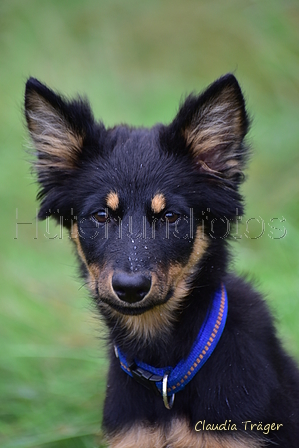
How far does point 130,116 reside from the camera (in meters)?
8.89

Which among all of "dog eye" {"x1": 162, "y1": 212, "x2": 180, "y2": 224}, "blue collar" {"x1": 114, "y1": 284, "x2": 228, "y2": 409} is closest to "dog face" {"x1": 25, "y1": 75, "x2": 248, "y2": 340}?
"dog eye" {"x1": 162, "y1": 212, "x2": 180, "y2": 224}

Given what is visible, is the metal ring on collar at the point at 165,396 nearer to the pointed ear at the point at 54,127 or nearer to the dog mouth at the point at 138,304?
the dog mouth at the point at 138,304

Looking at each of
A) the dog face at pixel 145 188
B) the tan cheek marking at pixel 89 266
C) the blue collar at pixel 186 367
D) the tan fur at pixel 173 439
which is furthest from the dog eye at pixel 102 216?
the tan fur at pixel 173 439

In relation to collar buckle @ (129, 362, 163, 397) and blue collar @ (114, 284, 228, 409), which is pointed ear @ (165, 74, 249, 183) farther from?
collar buckle @ (129, 362, 163, 397)

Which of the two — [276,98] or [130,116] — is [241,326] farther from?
[130,116]

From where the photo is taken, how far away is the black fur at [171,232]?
3.20m

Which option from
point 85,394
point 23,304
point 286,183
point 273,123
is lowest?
point 85,394

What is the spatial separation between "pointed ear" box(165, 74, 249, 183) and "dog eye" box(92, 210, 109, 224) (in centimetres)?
63

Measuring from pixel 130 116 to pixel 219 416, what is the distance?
6368 mm

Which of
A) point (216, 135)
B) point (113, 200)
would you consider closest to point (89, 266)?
point (113, 200)

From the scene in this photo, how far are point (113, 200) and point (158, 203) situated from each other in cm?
26

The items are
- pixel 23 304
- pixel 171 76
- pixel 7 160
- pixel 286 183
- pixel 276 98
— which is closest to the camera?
pixel 23 304

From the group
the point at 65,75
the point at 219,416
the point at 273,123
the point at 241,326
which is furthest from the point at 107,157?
the point at 65,75

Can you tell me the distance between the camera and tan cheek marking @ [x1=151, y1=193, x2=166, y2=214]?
3.23m
